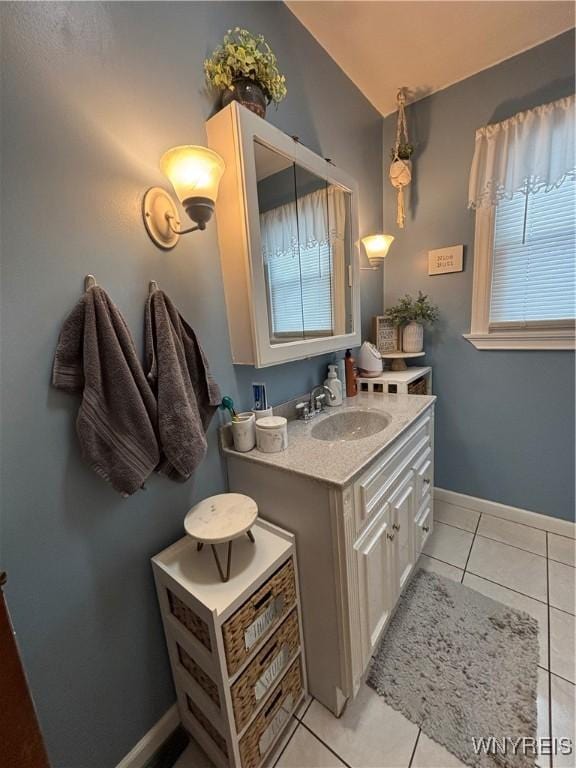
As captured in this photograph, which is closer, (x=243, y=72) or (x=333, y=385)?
(x=243, y=72)

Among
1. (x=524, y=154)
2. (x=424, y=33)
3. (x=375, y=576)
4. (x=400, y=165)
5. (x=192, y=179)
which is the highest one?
(x=424, y=33)

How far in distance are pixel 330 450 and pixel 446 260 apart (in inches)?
59.7

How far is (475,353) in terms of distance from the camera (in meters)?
1.88

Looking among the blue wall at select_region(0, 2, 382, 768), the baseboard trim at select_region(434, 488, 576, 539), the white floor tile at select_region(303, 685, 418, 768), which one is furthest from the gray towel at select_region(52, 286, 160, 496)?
the baseboard trim at select_region(434, 488, 576, 539)

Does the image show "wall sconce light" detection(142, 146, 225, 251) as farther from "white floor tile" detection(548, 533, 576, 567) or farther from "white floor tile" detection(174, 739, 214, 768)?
"white floor tile" detection(548, 533, 576, 567)

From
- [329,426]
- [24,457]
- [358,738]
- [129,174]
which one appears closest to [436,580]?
[358,738]

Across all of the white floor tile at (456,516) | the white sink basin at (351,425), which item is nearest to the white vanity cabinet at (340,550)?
the white sink basin at (351,425)

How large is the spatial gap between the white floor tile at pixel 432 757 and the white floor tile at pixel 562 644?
20.8 inches

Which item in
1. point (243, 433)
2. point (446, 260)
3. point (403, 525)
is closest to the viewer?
point (243, 433)

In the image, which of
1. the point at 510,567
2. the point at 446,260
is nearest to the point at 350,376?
Result: the point at 446,260

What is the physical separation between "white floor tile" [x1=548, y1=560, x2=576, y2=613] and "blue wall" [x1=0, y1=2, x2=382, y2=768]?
1.68 meters

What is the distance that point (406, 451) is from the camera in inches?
50.7

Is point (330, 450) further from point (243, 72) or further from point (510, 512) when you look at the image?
point (510, 512)

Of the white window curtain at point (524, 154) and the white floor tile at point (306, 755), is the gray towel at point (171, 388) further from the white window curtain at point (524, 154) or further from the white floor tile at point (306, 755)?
the white window curtain at point (524, 154)
